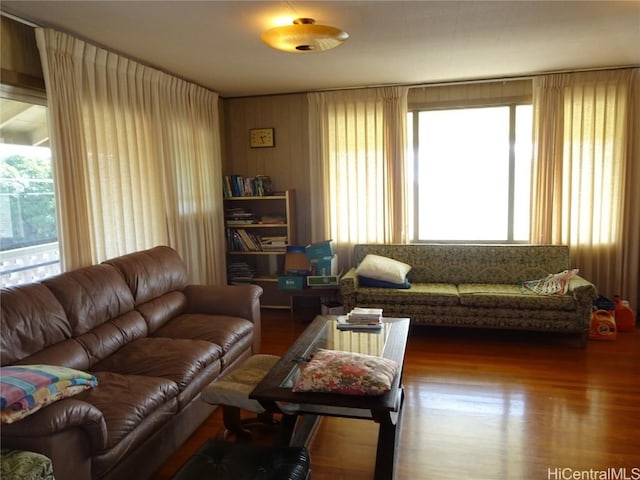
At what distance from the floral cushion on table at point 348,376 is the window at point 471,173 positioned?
9.35ft

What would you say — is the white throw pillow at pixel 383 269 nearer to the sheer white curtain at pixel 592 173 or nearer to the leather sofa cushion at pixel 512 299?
the leather sofa cushion at pixel 512 299

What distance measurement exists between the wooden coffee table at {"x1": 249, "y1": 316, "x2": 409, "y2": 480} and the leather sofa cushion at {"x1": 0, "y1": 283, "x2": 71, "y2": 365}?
109cm

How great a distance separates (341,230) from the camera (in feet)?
15.9

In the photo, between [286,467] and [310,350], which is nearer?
[286,467]

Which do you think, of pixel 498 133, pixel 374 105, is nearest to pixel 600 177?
pixel 498 133

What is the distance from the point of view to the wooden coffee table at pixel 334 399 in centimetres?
194

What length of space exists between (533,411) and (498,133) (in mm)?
2802

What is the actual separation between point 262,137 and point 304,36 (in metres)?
2.68

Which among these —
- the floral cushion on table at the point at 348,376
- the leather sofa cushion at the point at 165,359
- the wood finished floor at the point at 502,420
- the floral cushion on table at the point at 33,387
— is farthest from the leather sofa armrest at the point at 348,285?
the floral cushion on table at the point at 33,387

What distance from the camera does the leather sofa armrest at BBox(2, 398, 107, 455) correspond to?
1.61 m

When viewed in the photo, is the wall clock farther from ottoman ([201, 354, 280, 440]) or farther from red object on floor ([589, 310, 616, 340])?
red object on floor ([589, 310, 616, 340])

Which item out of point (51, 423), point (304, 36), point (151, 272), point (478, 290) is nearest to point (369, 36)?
point (304, 36)

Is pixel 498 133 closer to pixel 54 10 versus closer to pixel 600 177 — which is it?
pixel 600 177

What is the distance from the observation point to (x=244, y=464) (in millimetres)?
1683
